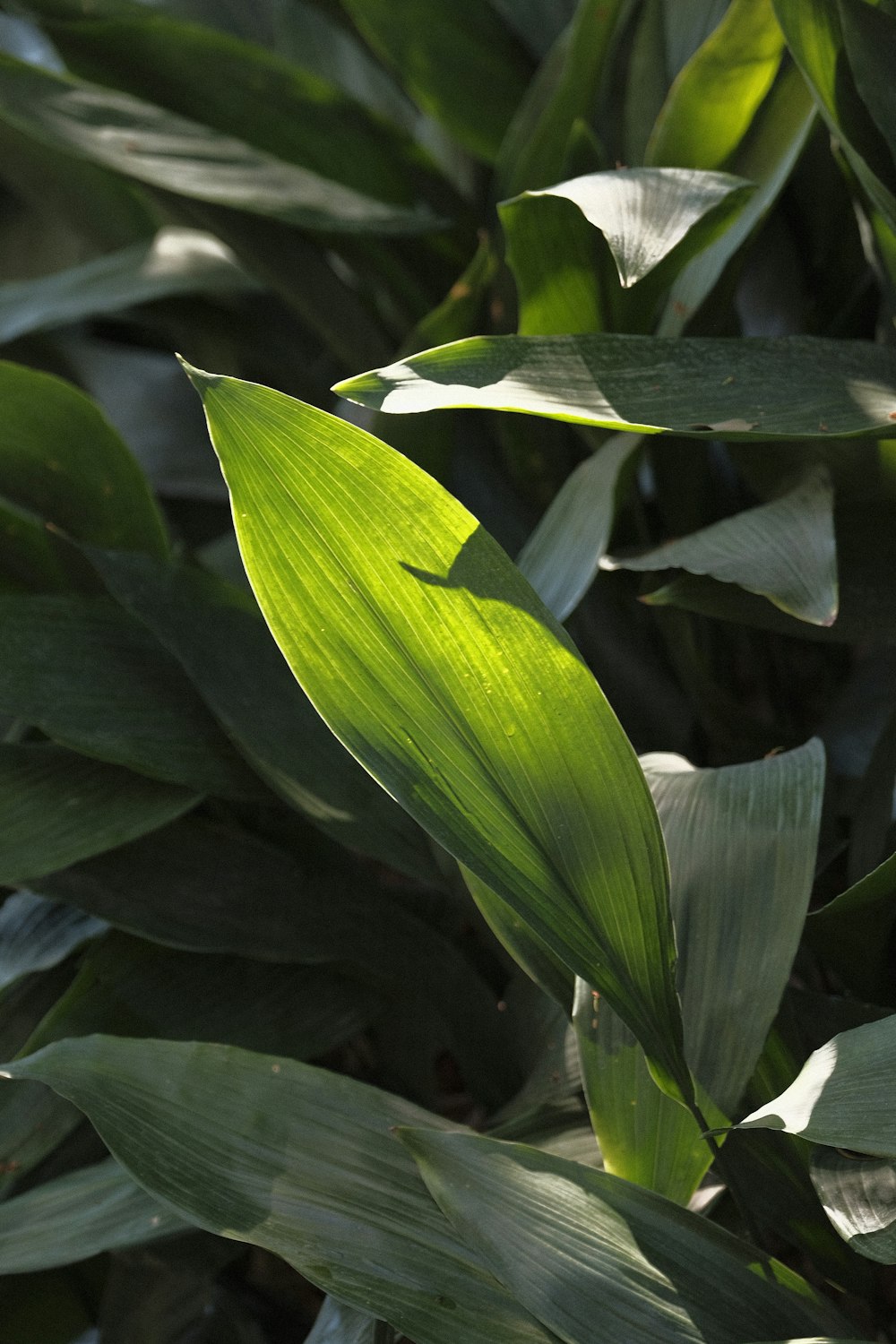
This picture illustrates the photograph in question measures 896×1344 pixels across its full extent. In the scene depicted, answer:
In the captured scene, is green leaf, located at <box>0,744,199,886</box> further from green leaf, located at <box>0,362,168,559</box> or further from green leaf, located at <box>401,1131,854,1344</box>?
green leaf, located at <box>401,1131,854,1344</box>

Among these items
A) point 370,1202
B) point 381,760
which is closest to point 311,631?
→ point 381,760

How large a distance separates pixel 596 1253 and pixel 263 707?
27 cm

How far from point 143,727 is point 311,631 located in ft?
0.78

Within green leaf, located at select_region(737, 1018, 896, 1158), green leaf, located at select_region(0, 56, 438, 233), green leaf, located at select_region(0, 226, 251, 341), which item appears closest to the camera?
green leaf, located at select_region(737, 1018, 896, 1158)

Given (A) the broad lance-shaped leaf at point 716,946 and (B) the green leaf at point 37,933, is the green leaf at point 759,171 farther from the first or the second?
(B) the green leaf at point 37,933

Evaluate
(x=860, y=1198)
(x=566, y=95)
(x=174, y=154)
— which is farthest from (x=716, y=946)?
(x=174, y=154)

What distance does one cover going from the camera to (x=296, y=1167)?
386mm

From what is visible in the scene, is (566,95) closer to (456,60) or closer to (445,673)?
(456,60)

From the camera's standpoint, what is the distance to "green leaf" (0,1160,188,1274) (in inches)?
17.5

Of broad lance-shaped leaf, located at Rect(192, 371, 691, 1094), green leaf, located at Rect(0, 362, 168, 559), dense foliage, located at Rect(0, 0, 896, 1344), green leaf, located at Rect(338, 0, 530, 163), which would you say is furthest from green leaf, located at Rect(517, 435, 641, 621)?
green leaf, located at Rect(338, 0, 530, 163)

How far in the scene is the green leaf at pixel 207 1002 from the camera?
1.72 ft

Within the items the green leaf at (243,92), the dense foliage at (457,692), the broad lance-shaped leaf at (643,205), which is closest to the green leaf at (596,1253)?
the dense foliage at (457,692)

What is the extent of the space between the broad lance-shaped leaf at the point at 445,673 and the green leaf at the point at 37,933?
0.27m

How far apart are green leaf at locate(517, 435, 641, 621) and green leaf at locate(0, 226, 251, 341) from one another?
1.24 feet
